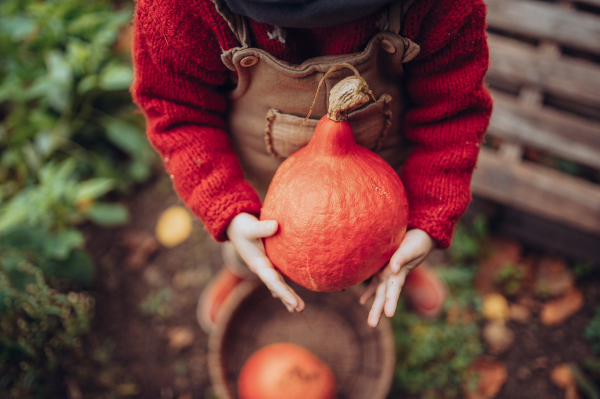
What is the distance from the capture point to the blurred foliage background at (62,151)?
5.14ft

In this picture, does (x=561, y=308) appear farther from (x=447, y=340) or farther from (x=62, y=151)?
(x=62, y=151)

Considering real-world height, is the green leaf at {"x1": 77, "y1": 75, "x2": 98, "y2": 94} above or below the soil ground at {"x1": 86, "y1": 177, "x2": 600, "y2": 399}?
above

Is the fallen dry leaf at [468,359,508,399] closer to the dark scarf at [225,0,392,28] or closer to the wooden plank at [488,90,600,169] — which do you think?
the wooden plank at [488,90,600,169]

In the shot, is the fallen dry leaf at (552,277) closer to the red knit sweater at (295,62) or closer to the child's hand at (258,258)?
the red knit sweater at (295,62)

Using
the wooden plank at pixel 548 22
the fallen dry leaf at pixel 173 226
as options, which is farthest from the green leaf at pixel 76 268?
the wooden plank at pixel 548 22

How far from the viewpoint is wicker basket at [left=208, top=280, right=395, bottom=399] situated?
58.5 inches

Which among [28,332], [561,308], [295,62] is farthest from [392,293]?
[561,308]

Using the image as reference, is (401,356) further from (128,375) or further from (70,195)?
(70,195)

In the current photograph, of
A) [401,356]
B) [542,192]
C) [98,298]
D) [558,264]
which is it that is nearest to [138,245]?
[98,298]

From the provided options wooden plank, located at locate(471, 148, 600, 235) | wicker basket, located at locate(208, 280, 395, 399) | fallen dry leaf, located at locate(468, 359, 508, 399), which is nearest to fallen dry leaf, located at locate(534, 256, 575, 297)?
wooden plank, located at locate(471, 148, 600, 235)

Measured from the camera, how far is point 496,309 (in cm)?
177

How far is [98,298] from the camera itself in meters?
1.88

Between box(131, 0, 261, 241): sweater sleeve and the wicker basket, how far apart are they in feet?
2.27

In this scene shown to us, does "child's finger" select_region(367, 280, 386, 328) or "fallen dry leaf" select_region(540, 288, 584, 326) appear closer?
"child's finger" select_region(367, 280, 386, 328)
